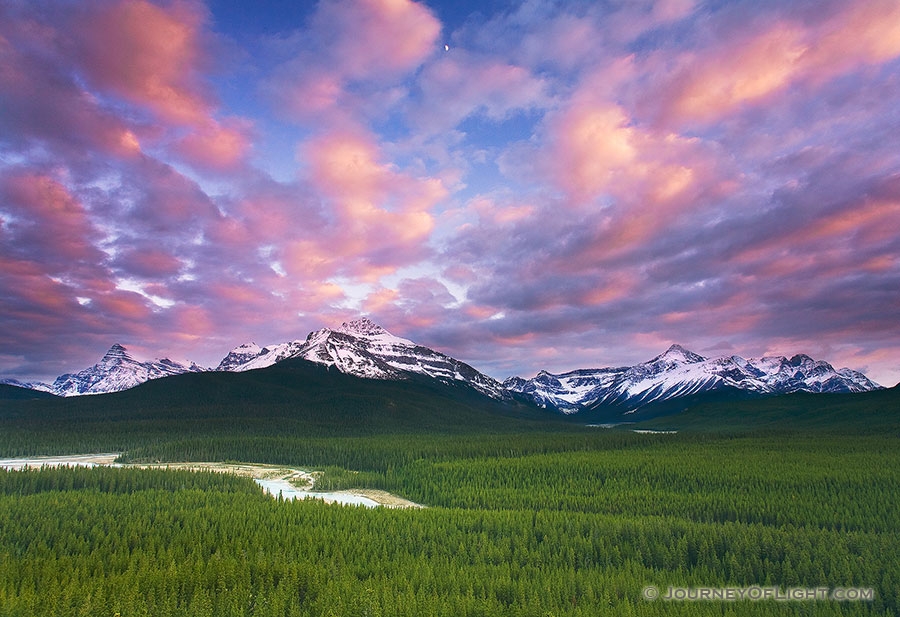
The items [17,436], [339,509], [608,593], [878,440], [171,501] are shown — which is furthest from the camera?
[17,436]

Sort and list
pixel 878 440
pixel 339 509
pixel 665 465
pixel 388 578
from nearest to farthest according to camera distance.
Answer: pixel 388 578 < pixel 339 509 < pixel 665 465 < pixel 878 440

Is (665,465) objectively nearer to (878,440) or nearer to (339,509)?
(339,509)

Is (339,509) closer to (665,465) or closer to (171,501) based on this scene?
(171,501)

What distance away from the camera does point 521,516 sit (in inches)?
2441

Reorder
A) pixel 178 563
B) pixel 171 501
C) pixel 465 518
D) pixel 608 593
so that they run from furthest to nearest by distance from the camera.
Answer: pixel 171 501, pixel 465 518, pixel 178 563, pixel 608 593

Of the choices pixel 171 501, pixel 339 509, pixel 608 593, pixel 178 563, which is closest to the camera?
pixel 608 593

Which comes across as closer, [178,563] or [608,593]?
[608,593]

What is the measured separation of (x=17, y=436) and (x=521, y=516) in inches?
7526

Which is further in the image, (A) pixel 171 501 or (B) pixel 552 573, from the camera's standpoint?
(A) pixel 171 501

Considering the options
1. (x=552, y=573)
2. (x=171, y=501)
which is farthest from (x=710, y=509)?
(x=171, y=501)

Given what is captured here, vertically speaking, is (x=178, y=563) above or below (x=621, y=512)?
above

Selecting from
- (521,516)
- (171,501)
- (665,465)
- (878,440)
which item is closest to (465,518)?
(521,516)

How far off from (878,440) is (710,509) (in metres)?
107

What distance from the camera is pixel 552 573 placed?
40.6m
